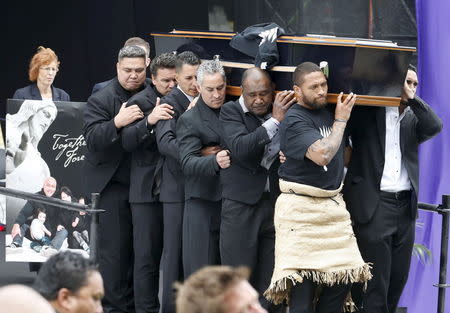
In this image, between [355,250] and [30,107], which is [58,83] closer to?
[30,107]

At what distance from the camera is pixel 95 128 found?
7.61m

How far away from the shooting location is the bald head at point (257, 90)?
6.64m

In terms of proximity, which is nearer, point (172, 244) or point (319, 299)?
point (319, 299)

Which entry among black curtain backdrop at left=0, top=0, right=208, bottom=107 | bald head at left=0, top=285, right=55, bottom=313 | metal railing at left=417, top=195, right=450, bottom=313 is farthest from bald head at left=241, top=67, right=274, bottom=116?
black curtain backdrop at left=0, top=0, right=208, bottom=107

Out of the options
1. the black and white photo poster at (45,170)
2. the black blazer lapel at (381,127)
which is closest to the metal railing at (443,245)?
the black blazer lapel at (381,127)

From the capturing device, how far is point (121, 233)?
779cm

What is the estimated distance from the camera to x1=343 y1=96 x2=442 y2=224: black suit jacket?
6781 millimetres

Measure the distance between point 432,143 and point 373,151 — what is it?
0.89 metres

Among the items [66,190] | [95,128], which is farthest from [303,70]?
[66,190]

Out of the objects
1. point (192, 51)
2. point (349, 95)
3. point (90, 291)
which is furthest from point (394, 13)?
point (90, 291)

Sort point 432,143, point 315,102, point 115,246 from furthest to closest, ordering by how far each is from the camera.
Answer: point 115,246 < point 432,143 < point 315,102

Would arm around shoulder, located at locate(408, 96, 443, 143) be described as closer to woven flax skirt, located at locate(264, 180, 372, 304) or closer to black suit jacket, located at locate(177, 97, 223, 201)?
woven flax skirt, located at locate(264, 180, 372, 304)

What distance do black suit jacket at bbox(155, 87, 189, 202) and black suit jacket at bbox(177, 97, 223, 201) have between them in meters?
0.15

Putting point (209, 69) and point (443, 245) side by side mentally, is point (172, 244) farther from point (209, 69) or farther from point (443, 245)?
point (443, 245)
